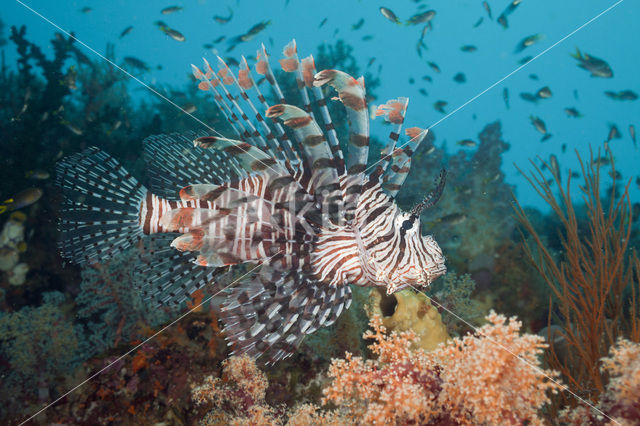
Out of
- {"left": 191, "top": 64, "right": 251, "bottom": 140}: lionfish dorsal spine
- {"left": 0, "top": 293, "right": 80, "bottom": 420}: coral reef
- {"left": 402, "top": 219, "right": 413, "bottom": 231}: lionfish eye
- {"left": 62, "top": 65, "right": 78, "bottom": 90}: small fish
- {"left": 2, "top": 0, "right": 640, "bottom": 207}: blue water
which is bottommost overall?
{"left": 0, "top": 293, "right": 80, "bottom": 420}: coral reef

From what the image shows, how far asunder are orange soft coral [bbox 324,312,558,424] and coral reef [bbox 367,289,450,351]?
2.02 metres

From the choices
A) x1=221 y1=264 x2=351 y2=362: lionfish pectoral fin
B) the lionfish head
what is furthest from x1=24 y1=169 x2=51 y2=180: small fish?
the lionfish head

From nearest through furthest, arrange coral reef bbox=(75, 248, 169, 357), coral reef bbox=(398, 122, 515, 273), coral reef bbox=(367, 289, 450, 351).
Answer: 1. coral reef bbox=(367, 289, 450, 351)
2. coral reef bbox=(75, 248, 169, 357)
3. coral reef bbox=(398, 122, 515, 273)

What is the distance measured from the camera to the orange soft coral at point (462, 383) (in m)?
1.73

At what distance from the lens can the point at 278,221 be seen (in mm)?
2729

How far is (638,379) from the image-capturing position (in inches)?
62.1

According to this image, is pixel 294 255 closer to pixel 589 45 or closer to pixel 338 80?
pixel 338 80

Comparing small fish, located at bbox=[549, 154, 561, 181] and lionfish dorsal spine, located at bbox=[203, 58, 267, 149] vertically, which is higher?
small fish, located at bbox=[549, 154, 561, 181]

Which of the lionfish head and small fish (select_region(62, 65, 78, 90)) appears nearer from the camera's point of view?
the lionfish head

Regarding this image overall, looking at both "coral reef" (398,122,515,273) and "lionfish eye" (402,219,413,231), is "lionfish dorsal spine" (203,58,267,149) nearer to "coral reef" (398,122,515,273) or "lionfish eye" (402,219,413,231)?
"lionfish eye" (402,219,413,231)

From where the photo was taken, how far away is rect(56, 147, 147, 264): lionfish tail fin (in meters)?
3.71

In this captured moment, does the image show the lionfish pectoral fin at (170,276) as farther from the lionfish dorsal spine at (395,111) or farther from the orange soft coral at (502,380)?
the orange soft coral at (502,380)

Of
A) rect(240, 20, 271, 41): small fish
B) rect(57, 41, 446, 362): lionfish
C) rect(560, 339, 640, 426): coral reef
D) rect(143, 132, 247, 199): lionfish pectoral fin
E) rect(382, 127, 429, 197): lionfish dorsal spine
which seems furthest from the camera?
rect(240, 20, 271, 41): small fish

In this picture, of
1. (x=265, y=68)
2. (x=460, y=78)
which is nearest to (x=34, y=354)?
(x=265, y=68)
